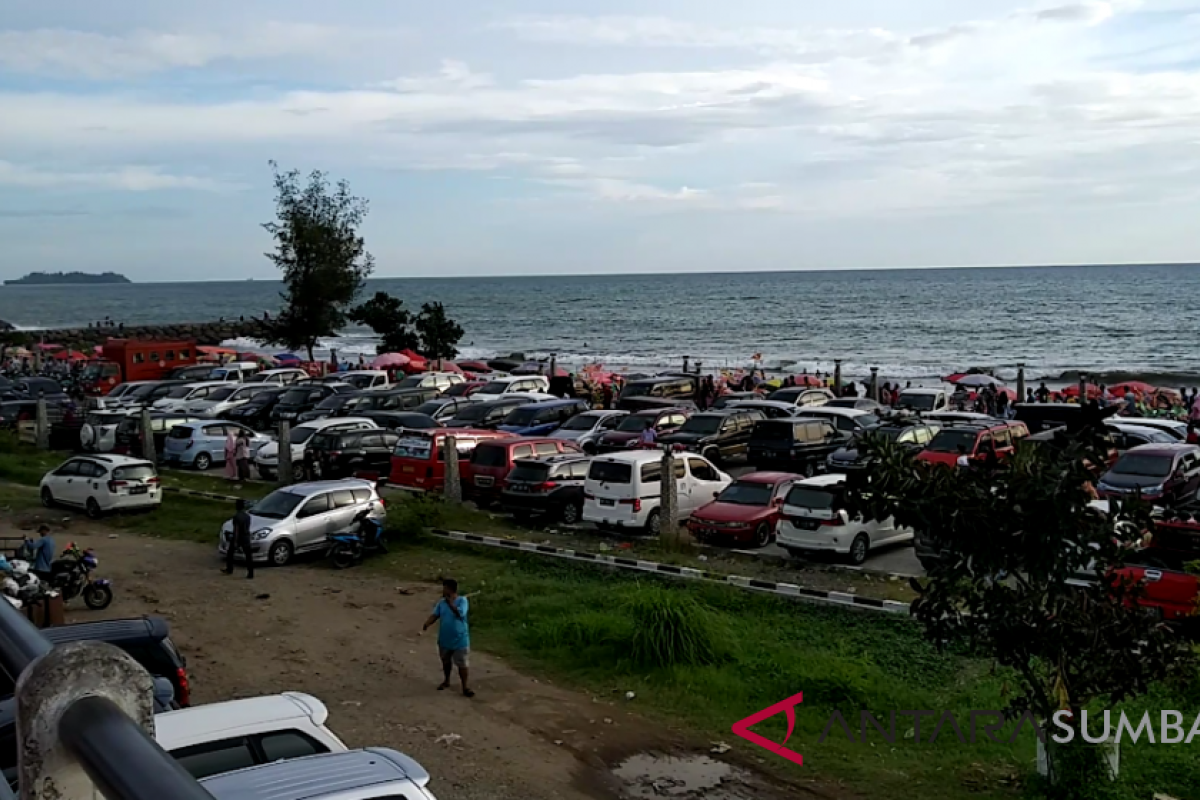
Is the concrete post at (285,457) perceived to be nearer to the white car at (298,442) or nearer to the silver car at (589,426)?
the white car at (298,442)

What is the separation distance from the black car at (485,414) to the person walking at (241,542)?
11033mm

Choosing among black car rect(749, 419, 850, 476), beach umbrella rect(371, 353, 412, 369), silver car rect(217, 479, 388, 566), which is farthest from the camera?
beach umbrella rect(371, 353, 412, 369)

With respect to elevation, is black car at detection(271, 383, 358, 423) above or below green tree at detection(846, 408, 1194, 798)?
below

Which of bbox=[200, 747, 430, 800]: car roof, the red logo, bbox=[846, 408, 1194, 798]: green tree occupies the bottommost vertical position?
the red logo

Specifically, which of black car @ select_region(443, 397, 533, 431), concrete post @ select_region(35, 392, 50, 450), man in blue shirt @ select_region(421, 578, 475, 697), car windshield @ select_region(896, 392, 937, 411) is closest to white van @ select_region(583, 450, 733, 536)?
man in blue shirt @ select_region(421, 578, 475, 697)

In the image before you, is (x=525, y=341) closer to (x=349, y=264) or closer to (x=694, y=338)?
(x=694, y=338)

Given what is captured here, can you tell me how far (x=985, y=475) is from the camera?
27.9 ft

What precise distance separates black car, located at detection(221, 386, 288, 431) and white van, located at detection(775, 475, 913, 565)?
72.0 feet

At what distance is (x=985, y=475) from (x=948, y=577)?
2.68 ft

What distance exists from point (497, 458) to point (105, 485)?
8602mm

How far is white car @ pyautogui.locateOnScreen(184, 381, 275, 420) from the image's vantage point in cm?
3566

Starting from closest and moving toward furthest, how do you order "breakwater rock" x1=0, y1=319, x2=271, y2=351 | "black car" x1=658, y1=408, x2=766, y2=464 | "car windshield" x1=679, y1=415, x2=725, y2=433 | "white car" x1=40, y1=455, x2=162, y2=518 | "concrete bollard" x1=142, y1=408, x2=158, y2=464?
"white car" x1=40, y1=455, x2=162, y2=518 < "black car" x1=658, y1=408, x2=766, y2=464 < "car windshield" x1=679, y1=415, x2=725, y2=433 < "concrete bollard" x1=142, y1=408, x2=158, y2=464 < "breakwater rock" x1=0, y1=319, x2=271, y2=351

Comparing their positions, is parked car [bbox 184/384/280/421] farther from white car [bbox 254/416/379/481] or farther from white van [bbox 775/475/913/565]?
white van [bbox 775/475/913/565]

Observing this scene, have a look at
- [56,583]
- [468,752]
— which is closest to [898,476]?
[468,752]
